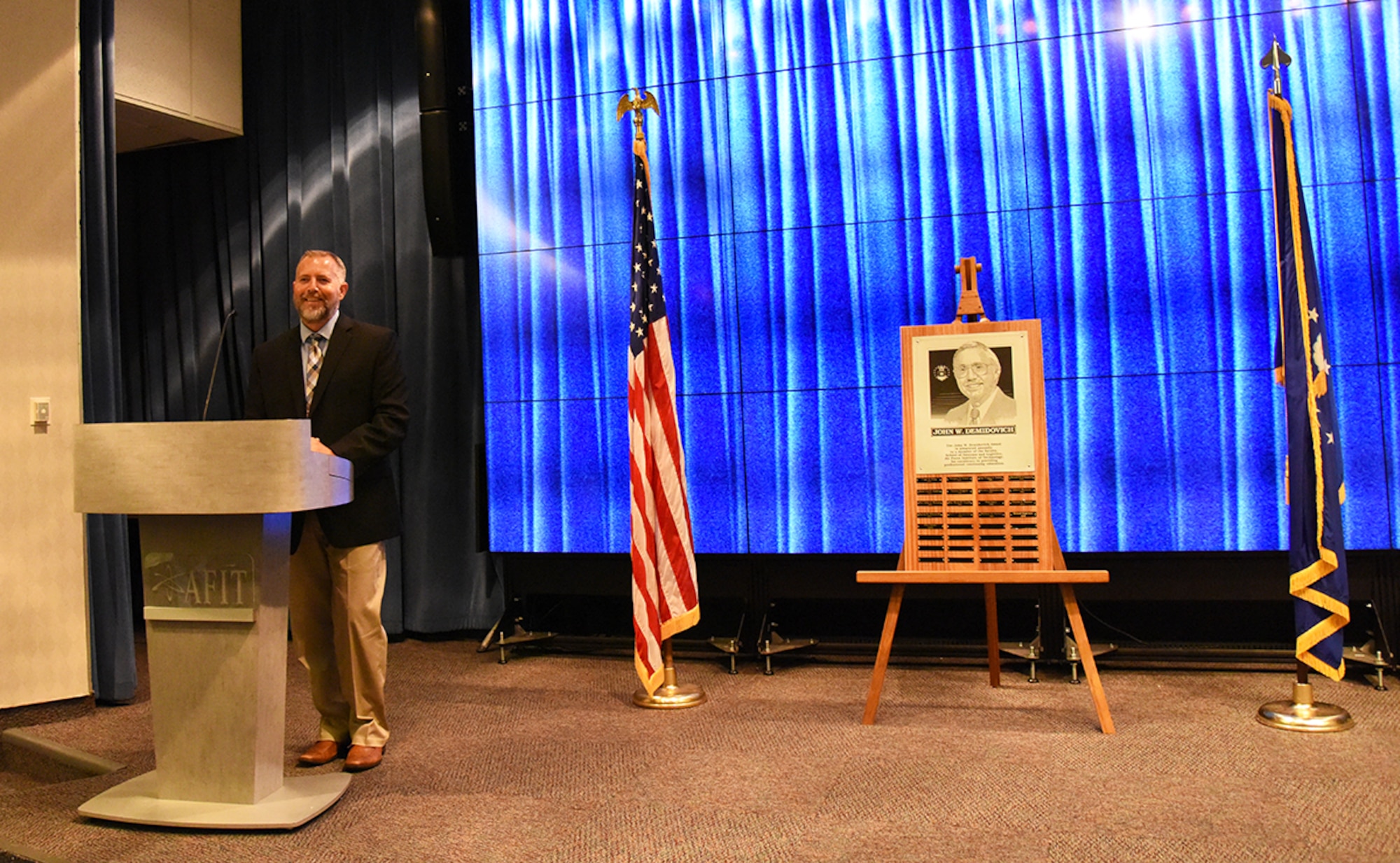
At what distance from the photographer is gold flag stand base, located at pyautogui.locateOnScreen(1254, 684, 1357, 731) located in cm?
308

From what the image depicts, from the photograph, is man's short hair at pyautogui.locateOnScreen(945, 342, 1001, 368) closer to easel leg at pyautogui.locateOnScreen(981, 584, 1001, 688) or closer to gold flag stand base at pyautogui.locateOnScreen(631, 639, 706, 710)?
easel leg at pyautogui.locateOnScreen(981, 584, 1001, 688)

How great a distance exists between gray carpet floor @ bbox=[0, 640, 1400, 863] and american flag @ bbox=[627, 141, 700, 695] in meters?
0.40

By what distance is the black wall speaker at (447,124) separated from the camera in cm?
473

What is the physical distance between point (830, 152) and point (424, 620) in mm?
3045

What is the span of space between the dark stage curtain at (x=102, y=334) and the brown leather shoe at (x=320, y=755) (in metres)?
1.44

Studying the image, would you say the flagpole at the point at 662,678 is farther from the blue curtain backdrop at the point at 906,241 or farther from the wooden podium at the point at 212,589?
the wooden podium at the point at 212,589

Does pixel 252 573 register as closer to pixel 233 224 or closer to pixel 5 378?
pixel 5 378

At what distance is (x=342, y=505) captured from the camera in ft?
9.40

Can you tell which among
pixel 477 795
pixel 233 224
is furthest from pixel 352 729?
pixel 233 224

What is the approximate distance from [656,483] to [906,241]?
152 centimetres

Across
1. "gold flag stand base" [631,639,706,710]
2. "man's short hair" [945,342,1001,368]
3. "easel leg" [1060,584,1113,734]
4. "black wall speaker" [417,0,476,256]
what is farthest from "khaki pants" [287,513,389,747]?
"black wall speaker" [417,0,476,256]

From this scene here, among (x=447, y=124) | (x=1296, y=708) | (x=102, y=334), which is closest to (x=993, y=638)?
(x=1296, y=708)

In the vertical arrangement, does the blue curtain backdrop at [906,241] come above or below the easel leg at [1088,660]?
above

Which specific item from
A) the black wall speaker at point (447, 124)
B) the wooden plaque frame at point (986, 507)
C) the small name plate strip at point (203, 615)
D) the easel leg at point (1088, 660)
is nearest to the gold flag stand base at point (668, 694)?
the wooden plaque frame at point (986, 507)
